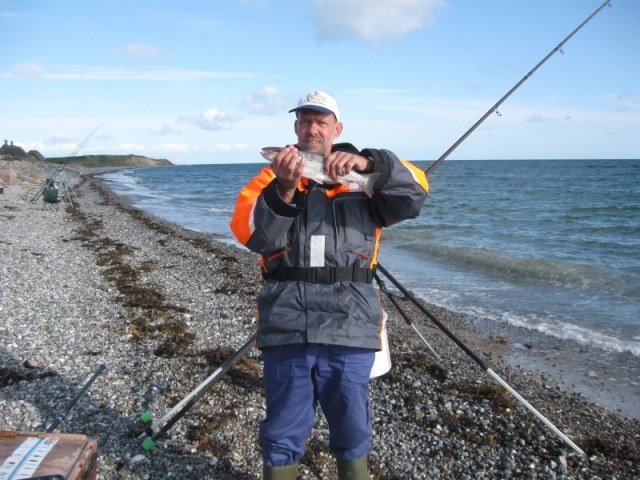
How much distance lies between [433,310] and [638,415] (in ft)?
15.8

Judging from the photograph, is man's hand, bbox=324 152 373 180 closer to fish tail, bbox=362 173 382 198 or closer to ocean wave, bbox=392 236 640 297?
fish tail, bbox=362 173 382 198

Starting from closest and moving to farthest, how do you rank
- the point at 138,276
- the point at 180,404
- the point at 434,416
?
the point at 180,404 → the point at 434,416 → the point at 138,276

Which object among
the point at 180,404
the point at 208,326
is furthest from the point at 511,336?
the point at 180,404

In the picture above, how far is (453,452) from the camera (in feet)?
16.4

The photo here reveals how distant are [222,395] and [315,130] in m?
3.75

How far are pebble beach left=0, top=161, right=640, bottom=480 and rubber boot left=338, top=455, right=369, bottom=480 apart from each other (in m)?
1.27

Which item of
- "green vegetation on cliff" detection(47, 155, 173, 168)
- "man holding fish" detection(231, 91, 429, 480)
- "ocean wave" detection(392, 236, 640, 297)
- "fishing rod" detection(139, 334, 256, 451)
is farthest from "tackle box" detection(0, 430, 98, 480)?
"green vegetation on cliff" detection(47, 155, 173, 168)

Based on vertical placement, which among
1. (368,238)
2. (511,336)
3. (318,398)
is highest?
(368,238)

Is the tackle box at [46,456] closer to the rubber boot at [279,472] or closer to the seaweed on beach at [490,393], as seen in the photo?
the rubber boot at [279,472]

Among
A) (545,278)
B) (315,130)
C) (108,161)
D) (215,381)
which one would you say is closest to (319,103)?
(315,130)

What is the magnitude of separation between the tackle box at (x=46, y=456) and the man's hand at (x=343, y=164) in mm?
2422

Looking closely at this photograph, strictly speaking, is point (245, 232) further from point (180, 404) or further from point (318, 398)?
point (180, 404)

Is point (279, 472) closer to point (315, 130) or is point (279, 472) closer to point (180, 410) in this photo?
point (180, 410)

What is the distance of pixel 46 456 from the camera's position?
3.07m
